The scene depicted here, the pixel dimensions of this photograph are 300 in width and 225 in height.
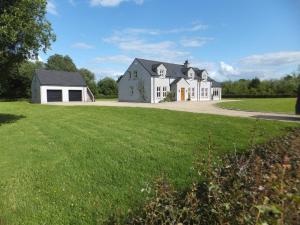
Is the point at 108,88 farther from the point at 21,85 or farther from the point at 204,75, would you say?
the point at 204,75

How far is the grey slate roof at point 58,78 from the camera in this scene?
1923 inches

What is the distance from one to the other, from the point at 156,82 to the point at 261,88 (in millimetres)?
36690

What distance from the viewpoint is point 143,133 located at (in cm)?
1159

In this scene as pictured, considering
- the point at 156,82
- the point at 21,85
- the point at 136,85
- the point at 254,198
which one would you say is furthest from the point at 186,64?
the point at 254,198

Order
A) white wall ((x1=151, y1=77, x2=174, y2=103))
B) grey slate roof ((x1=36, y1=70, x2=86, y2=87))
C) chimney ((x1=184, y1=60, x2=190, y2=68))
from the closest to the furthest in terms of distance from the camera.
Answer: white wall ((x1=151, y1=77, x2=174, y2=103)), grey slate roof ((x1=36, y1=70, x2=86, y2=87)), chimney ((x1=184, y1=60, x2=190, y2=68))

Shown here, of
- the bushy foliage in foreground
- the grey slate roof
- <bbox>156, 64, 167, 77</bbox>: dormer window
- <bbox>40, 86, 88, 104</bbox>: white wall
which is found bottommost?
the bushy foliage in foreground

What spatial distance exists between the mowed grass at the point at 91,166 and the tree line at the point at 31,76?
2652 cm

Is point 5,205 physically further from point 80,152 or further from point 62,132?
point 62,132

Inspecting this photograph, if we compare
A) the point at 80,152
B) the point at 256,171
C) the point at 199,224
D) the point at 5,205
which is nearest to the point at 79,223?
the point at 5,205

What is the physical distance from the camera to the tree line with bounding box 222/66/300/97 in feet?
221

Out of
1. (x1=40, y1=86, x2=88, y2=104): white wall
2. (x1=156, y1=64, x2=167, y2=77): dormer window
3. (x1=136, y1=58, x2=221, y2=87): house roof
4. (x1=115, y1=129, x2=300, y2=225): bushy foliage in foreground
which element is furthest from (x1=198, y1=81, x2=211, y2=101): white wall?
(x1=115, y1=129, x2=300, y2=225): bushy foliage in foreground

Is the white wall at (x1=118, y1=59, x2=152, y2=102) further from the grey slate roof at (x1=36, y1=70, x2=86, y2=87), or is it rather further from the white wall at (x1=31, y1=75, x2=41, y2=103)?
the white wall at (x1=31, y1=75, x2=41, y2=103)

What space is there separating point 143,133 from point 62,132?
12.1 feet

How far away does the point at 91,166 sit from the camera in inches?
290
